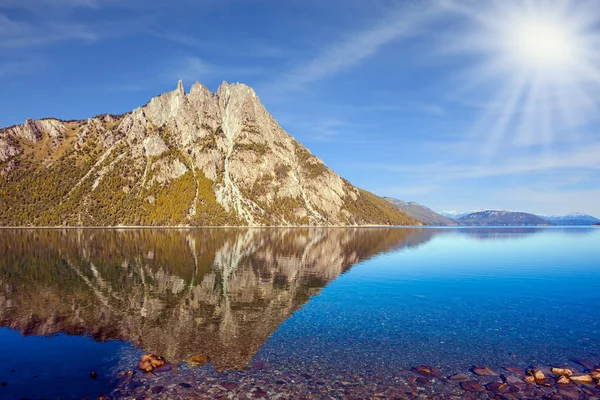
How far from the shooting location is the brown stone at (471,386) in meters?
22.3

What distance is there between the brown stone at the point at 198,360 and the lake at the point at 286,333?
0.23 metres

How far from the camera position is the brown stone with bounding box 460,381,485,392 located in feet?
73.2

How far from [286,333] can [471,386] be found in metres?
15.8

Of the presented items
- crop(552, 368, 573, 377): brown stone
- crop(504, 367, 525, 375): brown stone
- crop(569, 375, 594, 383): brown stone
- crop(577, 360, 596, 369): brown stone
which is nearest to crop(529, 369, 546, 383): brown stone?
crop(504, 367, 525, 375): brown stone

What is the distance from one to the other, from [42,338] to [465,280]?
203 feet

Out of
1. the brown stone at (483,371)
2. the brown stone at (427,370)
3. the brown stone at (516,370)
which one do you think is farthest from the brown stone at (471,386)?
the brown stone at (516,370)

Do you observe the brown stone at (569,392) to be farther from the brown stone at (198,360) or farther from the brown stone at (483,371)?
the brown stone at (198,360)

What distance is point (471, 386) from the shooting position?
74.8 ft

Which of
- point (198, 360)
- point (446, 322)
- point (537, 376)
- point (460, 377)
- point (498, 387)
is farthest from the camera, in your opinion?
point (446, 322)

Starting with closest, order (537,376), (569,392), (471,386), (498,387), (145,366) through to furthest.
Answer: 1. (569,392)
2. (498,387)
3. (471,386)
4. (537,376)
5. (145,366)

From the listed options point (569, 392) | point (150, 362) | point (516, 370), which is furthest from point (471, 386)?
point (150, 362)

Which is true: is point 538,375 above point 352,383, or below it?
above

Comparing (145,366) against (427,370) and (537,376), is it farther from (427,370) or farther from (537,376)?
(537,376)

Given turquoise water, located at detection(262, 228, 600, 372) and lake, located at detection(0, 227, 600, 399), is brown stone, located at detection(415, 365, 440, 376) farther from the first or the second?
turquoise water, located at detection(262, 228, 600, 372)
